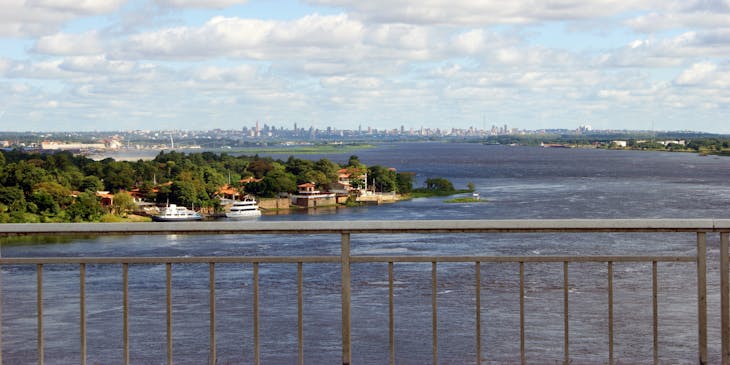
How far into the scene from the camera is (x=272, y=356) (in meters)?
19.3

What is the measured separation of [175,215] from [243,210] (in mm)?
5343

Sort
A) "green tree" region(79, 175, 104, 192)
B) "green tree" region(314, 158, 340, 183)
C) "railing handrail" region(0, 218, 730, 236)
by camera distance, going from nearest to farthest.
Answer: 1. "railing handrail" region(0, 218, 730, 236)
2. "green tree" region(79, 175, 104, 192)
3. "green tree" region(314, 158, 340, 183)

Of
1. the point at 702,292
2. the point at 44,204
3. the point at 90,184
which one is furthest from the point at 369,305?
the point at 90,184

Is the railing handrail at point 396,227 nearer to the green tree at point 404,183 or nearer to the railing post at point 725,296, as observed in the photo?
the railing post at point 725,296

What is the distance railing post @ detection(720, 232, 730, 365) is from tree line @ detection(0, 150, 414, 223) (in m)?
48.4

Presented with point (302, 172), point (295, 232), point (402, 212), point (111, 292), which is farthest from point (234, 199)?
point (295, 232)

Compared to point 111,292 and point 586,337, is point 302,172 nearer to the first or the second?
point 111,292

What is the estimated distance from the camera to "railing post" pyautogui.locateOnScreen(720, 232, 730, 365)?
389 centimetres

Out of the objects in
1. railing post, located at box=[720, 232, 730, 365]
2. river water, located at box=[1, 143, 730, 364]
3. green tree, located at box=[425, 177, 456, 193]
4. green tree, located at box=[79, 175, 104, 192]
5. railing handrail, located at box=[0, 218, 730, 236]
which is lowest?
river water, located at box=[1, 143, 730, 364]

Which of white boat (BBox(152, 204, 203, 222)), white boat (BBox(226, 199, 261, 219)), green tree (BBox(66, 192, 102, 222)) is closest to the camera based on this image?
green tree (BBox(66, 192, 102, 222))

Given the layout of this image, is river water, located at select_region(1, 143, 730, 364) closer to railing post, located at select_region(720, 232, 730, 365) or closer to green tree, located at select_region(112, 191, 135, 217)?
railing post, located at select_region(720, 232, 730, 365)

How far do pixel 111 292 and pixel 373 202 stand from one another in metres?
40.6

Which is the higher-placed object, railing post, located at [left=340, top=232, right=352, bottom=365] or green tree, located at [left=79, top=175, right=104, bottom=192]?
→ railing post, located at [left=340, top=232, right=352, bottom=365]

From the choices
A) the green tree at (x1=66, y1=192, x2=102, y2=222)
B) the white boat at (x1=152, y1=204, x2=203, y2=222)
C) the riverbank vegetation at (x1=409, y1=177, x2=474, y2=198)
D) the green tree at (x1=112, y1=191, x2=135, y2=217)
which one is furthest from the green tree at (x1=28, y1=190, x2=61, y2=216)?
the riverbank vegetation at (x1=409, y1=177, x2=474, y2=198)
